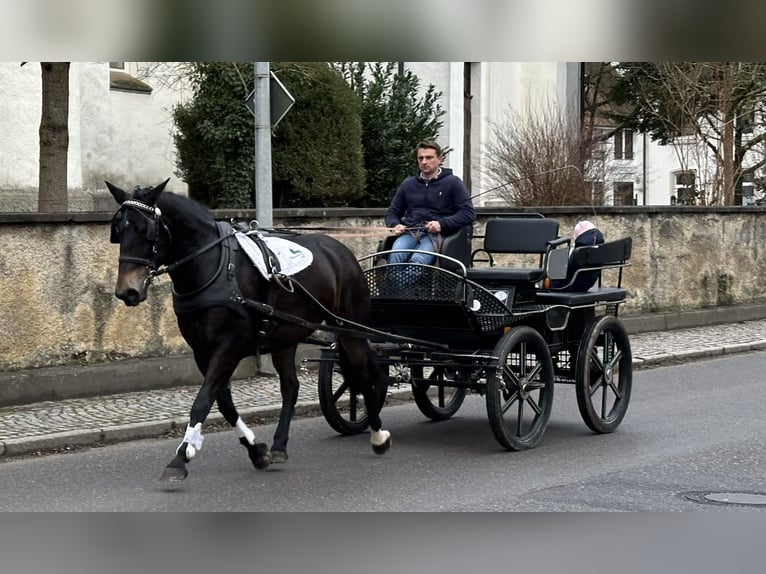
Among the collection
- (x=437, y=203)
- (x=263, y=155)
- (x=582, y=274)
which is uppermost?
(x=263, y=155)

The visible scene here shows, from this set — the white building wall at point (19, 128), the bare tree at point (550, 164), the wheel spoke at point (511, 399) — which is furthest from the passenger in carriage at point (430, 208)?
the white building wall at point (19, 128)

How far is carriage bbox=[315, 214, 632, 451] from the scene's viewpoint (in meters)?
8.66

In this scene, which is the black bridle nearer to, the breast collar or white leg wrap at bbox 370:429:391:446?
the breast collar

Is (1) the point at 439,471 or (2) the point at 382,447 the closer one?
(1) the point at 439,471

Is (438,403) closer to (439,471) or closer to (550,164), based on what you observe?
(439,471)

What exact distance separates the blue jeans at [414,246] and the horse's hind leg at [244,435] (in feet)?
6.31

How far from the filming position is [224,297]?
7.60 m

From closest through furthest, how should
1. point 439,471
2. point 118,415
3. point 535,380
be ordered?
point 439,471 < point 535,380 < point 118,415

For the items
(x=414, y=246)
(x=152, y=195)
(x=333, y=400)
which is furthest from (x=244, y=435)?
(x=414, y=246)

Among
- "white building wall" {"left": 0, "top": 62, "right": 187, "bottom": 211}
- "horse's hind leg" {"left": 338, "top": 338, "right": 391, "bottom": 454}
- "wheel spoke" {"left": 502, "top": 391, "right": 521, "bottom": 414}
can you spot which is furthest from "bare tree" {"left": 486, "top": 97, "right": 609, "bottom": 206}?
"horse's hind leg" {"left": 338, "top": 338, "right": 391, "bottom": 454}

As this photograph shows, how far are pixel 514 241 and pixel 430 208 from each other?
834 millimetres

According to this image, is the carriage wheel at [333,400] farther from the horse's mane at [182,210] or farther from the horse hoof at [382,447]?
the horse's mane at [182,210]

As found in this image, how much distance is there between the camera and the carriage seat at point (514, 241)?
30.0ft
